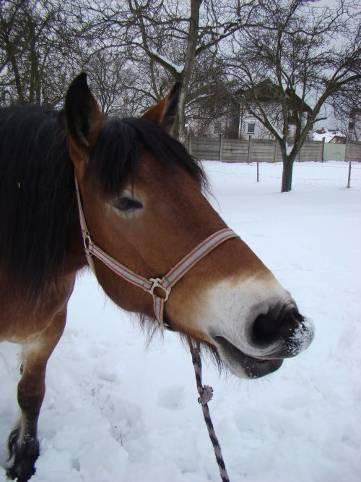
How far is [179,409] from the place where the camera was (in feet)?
8.91

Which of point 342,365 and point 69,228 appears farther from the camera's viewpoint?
point 342,365

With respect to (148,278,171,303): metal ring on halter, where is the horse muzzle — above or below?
below

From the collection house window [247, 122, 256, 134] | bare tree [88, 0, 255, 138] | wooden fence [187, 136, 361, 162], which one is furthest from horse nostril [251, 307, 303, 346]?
house window [247, 122, 256, 134]

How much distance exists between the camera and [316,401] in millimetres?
2779

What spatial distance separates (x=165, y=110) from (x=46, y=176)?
59 centimetres

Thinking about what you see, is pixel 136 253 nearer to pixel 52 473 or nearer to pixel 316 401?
pixel 52 473

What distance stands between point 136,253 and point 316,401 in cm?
221

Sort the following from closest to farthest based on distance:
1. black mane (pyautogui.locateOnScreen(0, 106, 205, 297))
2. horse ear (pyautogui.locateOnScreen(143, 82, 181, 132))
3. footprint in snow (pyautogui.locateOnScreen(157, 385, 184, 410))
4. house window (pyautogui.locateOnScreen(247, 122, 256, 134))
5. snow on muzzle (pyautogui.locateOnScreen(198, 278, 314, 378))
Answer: snow on muzzle (pyautogui.locateOnScreen(198, 278, 314, 378)), black mane (pyautogui.locateOnScreen(0, 106, 205, 297)), horse ear (pyautogui.locateOnScreen(143, 82, 181, 132)), footprint in snow (pyautogui.locateOnScreen(157, 385, 184, 410)), house window (pyautogui.locateOnScreen(247, 122, 256, 134))

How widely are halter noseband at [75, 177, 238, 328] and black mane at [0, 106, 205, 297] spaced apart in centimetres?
13

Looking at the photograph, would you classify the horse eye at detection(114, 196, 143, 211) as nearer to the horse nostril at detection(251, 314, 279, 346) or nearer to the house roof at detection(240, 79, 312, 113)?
the horse nostril at detection(251, 314, 279, 346)

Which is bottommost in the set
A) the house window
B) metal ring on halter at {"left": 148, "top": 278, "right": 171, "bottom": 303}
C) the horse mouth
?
the horse mouth

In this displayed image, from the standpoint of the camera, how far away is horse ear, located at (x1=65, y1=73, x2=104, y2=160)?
1.24 meters

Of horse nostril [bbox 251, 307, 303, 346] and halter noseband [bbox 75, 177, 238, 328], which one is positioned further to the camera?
halter noseband [bbox 75, 177, 238, 328]

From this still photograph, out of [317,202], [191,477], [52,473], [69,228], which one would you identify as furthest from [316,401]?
[317,202]
